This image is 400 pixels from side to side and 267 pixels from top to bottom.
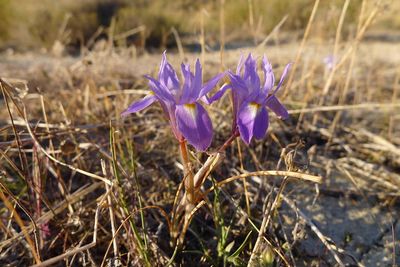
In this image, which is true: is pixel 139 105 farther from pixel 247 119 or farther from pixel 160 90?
pixel 247 119

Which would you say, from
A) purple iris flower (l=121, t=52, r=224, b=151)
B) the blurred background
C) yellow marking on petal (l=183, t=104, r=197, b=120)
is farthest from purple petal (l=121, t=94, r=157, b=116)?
the blurred background

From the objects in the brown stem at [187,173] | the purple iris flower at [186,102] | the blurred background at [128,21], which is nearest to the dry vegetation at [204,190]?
the brown stem at [187,173]

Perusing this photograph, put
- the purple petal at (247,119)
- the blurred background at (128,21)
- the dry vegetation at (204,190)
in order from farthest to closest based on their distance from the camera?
the blurred background at (128,21) → the dry vegetation at (204,190) → the purple petal at (247,119)

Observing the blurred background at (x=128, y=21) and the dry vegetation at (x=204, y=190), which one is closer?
the dry vegetation at (x=204, y=190)

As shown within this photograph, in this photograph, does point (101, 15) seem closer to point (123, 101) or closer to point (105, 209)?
point (123, 101)

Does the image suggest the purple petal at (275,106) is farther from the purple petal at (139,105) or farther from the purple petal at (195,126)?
the purple petal at (139,105)

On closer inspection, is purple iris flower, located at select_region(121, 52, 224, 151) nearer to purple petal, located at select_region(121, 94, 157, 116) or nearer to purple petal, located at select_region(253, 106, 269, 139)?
purple petal, located at select_region(121, 94, 157, 116)
